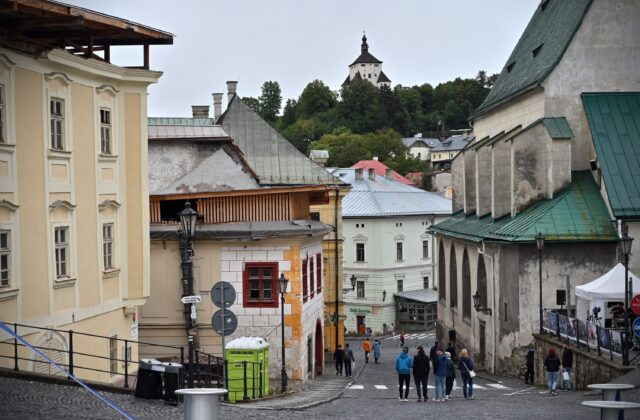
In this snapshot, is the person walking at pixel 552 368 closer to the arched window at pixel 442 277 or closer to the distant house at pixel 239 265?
the distant house at pixel 239 265

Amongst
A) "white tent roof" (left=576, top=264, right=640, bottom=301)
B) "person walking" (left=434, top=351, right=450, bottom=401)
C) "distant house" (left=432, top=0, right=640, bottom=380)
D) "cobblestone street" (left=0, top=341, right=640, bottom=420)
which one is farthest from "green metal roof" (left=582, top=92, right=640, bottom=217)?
"person walking" (left=434, top=351, right=450, bottom=401)

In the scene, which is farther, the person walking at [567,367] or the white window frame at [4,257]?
the person walking at [567,367]

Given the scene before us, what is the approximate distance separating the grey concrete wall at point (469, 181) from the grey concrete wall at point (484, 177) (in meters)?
5.24

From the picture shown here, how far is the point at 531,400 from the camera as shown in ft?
82.8

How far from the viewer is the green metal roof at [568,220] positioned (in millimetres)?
35406

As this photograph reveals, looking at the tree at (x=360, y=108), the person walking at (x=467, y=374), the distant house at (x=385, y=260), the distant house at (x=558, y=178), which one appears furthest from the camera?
the tree at (x=360, y=108)

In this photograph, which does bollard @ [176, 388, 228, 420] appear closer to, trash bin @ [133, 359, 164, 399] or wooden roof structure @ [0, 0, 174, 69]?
trash bin @ [133, 359, 164, 399]

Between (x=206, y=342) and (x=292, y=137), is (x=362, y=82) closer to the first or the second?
(x=292, y=137)

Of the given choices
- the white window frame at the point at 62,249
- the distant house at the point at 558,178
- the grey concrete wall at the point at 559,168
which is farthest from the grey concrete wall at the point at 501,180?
the white window frame at the point at 62,249

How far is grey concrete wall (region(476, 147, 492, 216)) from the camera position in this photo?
4753cm

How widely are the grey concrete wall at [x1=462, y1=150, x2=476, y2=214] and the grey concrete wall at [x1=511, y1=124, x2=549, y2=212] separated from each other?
552 inches

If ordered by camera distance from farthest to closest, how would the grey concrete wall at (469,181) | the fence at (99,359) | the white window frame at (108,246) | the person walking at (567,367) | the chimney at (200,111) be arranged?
the grey concrete wall at (469,181) → the chimney at (200,111) → the person walking at (567,367) → the white window frame at (108,246) → the fence at (99,359)

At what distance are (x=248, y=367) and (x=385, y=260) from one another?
5445cm

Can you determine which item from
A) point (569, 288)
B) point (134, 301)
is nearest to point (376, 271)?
point (569, 288)
